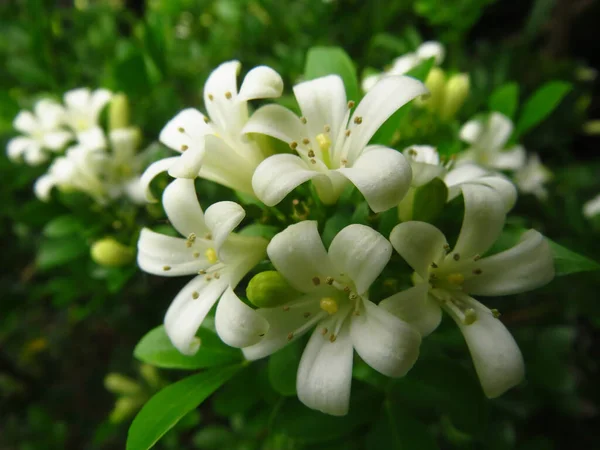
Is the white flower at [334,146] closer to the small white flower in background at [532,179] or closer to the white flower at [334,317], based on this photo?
the white flower at [334,317]

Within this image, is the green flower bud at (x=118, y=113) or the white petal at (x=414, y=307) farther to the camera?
the green flower bud at (x=118, y=113)

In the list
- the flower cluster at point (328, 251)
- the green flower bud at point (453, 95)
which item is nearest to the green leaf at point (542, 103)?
the green flower bud at point (453, 95)

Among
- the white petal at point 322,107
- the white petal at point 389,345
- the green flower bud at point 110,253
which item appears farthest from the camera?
the green flower bud at point 110,253

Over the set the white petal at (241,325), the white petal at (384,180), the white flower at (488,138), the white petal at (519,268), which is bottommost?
the white flower at (488,138)

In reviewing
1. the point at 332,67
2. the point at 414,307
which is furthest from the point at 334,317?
the point at 332,67

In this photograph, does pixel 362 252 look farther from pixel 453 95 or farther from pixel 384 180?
pixel 453 95

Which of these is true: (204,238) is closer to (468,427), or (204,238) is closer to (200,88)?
(468,427)

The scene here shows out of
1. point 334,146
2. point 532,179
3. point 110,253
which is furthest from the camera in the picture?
point 532,179
